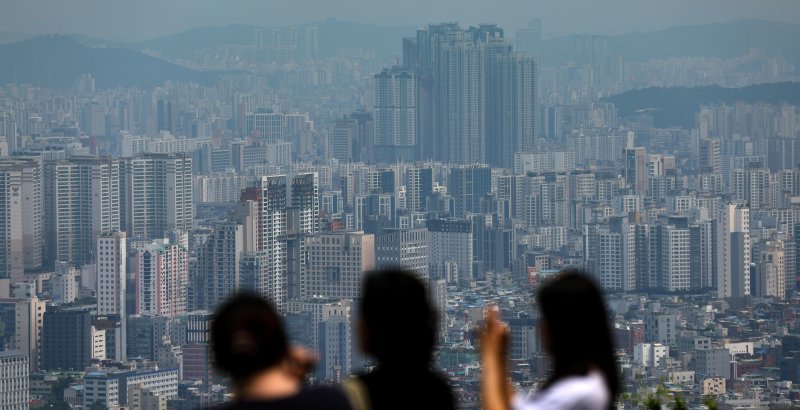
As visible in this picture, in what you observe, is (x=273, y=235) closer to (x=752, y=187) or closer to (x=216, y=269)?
(x=216, y=269)

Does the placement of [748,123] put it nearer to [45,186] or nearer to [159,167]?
[159,167]

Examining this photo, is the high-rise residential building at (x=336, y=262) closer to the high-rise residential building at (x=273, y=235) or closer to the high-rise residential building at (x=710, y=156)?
the high-rise residential building at (x=273, y=235)

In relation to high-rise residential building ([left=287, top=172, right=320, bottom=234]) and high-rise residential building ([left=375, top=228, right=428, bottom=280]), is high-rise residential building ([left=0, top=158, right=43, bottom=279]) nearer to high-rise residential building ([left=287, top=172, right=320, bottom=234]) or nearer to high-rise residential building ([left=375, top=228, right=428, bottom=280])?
high-rise residential building ([left=287, top=172, right=320, bottom=234])

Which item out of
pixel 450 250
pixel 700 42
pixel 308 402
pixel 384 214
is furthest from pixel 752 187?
pixel 308 402

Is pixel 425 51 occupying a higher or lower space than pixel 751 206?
higher

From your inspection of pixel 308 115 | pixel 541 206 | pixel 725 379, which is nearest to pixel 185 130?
pixel 308 115

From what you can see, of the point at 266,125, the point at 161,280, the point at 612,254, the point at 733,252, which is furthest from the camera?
the point at 266,125
